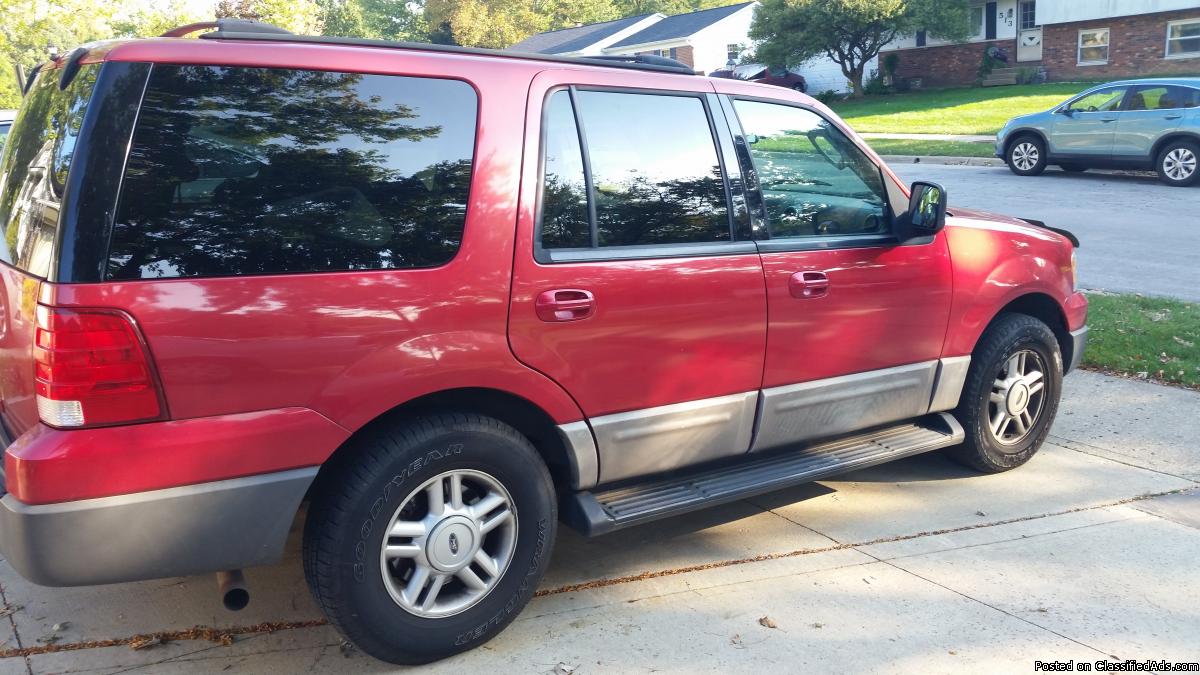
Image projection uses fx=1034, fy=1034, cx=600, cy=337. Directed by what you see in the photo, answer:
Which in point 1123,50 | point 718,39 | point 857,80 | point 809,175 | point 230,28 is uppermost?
point 718,39

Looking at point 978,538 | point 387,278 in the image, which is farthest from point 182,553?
point 978,538

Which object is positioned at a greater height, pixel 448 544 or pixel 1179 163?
pixel 448 544

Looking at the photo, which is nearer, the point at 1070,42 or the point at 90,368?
the point at 90,368

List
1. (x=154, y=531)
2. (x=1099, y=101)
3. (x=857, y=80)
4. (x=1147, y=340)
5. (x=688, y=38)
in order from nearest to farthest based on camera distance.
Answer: (x=154, y=531) → (x=1147, y=340) → (x=1099, y=101) → (x=857, y=80) → (x=688, y=38)

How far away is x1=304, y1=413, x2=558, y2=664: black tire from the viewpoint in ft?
10.4

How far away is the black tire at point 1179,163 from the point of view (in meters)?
16.0

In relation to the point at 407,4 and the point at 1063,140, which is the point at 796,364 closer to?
the point at 1063,140

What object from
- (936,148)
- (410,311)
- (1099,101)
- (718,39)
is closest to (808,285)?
(410,311)

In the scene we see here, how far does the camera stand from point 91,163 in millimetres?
2832

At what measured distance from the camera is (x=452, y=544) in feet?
11.1

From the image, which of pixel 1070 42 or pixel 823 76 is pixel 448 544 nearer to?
pixel 1070 42

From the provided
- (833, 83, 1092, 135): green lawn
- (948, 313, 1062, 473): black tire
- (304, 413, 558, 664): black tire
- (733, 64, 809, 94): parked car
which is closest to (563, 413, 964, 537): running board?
(948, 313, 1062, 473): black tire

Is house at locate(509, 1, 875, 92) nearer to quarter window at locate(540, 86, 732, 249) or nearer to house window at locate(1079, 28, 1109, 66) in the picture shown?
house window at locate(1079, 28, 1109, 66)

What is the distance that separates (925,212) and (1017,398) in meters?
1.26
